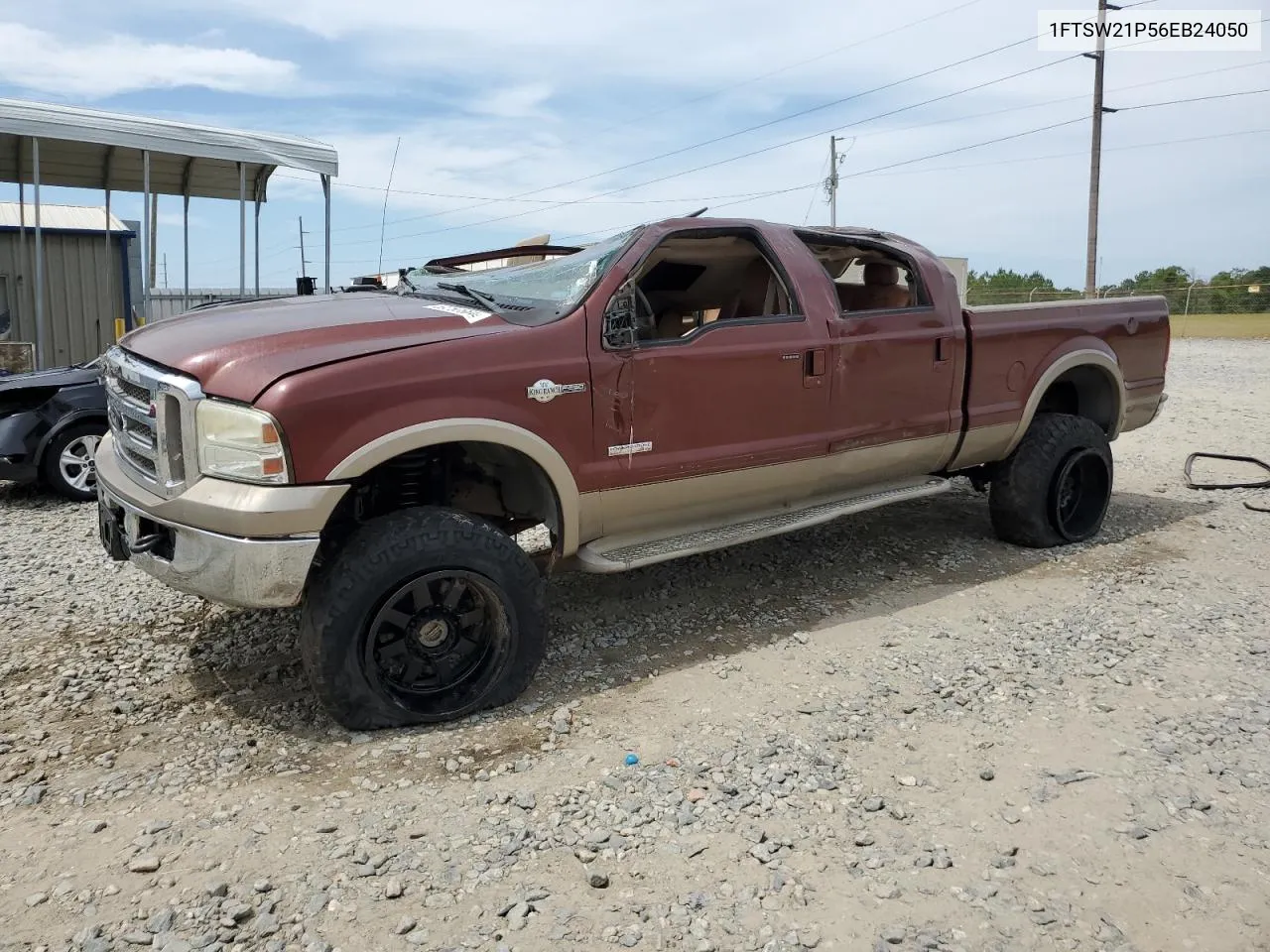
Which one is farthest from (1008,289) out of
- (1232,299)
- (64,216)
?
(64,216)

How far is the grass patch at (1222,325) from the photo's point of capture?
28984 millimetres

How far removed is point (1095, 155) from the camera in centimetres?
2616

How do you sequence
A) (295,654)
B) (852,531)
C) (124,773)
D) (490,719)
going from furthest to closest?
(852,531) → (295,654) → (490,719) → (124,773)

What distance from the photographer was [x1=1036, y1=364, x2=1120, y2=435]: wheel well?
607 centimetres

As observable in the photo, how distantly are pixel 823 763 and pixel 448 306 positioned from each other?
2289mm

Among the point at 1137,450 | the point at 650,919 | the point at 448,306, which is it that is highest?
the point at 448,306

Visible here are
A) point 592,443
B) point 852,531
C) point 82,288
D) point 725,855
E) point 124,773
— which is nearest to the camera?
point 725,855

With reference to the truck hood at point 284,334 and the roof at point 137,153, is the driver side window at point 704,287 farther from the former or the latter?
the roof at point 137,153

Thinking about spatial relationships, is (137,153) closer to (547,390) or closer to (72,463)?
(72,463)

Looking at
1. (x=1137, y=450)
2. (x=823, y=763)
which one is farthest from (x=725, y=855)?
(x=1137, y=450)

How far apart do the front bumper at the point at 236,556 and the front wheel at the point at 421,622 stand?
0.46ft

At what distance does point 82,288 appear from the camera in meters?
14.4

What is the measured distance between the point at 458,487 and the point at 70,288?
1303 centimetres

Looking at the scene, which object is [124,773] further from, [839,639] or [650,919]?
[839,639]
